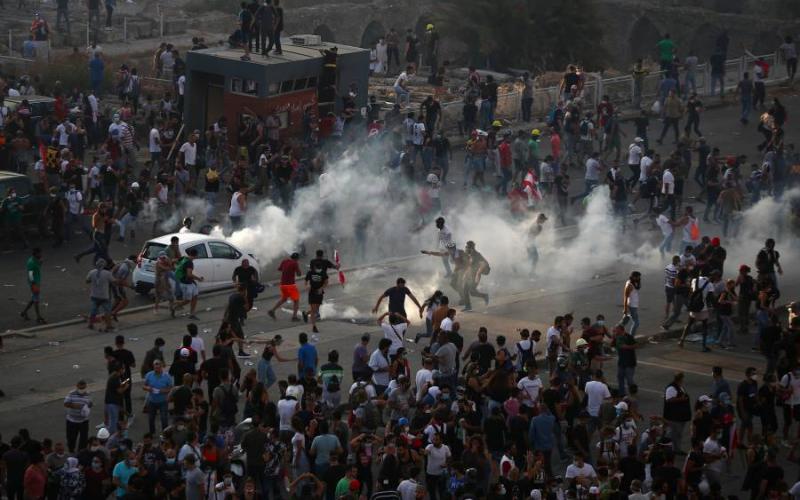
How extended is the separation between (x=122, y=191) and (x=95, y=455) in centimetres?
1723

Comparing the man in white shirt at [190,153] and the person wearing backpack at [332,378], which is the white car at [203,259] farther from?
the person wearing backpack at [332,378]

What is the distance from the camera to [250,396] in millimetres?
22141

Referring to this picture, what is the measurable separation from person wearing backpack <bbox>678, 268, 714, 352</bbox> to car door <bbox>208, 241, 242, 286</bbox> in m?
8.43

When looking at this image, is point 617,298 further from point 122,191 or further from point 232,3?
point 232,3

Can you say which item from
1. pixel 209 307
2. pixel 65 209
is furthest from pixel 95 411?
pixel 65 209

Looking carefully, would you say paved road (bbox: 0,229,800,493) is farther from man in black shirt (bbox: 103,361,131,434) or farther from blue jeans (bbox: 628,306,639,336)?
man in black shirt (bbox: 103,361,131,434)

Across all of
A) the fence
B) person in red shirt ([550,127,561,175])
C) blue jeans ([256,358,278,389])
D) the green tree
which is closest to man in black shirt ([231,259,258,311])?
blue jeans ([256,358,278,389])

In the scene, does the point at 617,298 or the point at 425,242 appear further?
the point at 425,242

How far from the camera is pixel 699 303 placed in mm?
28281

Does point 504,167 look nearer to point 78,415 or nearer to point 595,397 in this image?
point 595,397

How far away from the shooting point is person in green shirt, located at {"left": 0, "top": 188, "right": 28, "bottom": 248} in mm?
33875

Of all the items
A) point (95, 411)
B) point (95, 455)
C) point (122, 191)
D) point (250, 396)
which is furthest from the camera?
point (122, 191)

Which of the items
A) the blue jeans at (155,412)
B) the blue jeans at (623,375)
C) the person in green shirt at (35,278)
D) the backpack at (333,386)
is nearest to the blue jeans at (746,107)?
the blue jeans at (623,375)

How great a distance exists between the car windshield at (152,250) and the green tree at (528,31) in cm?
2564
